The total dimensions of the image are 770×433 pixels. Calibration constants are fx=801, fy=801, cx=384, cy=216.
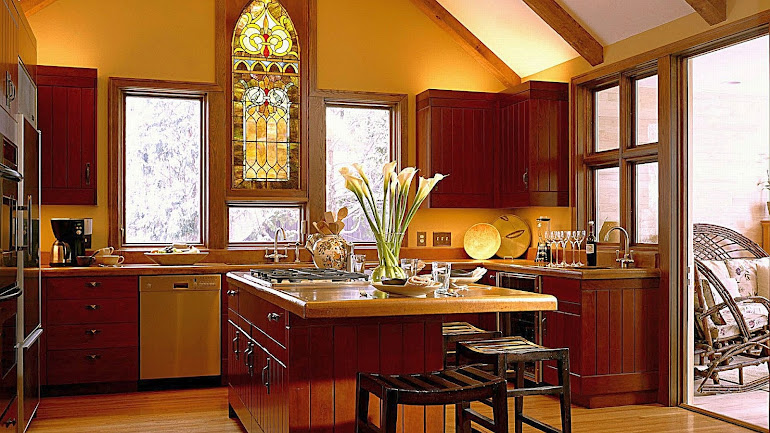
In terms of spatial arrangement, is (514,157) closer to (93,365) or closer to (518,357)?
(518,357)

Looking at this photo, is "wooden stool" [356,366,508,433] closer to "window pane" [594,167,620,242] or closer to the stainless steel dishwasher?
the stainless steel dishwasher

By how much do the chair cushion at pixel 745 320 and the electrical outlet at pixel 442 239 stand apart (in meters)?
2.24

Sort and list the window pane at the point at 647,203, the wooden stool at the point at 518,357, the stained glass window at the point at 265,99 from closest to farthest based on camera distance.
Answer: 1. the wooden stool at the point at 518,357
2. the window pane at the point at 647,203
3. the stained glass window at the point at 265,99

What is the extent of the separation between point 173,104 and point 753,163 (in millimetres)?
5382

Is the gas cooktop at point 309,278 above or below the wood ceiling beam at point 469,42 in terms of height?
below

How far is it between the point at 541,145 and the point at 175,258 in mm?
2922

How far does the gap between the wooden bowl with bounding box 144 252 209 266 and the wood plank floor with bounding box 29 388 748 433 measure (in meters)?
0.96

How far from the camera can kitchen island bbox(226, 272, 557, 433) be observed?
9.96ft

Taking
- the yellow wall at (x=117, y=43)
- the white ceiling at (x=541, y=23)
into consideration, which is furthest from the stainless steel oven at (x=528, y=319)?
the yellow wall at (x=117, y=43)

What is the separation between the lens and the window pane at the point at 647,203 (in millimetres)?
5453

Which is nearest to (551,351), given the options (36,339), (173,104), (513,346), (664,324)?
(513,346)

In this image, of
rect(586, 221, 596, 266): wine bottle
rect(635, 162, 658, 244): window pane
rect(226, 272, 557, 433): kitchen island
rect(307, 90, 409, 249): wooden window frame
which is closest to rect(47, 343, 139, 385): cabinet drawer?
rect(307, 90, 409, 249): wooden window frame

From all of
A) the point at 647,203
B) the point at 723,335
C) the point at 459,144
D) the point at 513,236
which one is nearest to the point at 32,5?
the point at 459,144

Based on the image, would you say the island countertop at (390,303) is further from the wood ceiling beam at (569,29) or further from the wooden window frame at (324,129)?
the wooden window frame at (324,129)
